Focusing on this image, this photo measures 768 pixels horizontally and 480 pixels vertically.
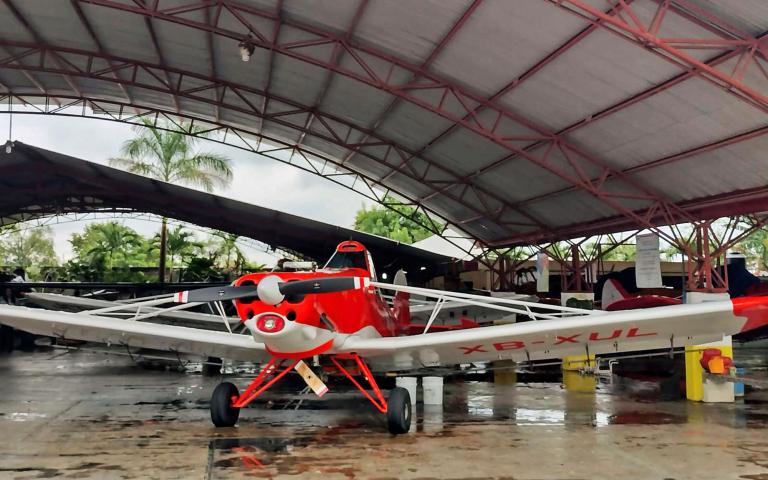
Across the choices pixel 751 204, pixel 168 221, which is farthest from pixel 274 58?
pixel 168 221

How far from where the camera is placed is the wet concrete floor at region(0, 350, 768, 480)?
557cm

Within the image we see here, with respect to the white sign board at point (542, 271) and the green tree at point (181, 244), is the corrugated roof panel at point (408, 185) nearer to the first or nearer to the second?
the white sign board at point (542, 271)

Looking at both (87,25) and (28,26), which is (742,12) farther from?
(28,26)

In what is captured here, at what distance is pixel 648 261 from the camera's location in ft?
41.8

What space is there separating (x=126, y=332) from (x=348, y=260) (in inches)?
114

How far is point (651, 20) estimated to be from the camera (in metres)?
8.11

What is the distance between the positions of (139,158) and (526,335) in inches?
971

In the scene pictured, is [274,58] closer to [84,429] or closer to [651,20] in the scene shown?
[651,20]

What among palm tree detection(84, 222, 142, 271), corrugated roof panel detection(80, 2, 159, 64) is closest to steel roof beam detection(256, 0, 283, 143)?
corrugated roof panel detection(80, 2, 159, 64)

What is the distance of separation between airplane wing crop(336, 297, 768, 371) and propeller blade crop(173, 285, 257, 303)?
1.52 metres

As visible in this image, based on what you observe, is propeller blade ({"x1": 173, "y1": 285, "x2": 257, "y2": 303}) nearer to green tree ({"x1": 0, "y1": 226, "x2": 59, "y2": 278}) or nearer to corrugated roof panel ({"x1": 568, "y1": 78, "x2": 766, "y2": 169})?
corrugated roof panel ({"x1": 568, "y1": 78, "x2": 766, "y2": 169})

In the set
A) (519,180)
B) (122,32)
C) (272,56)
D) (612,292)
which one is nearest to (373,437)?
(272,56)

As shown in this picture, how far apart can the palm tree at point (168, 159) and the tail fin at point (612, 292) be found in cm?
1811

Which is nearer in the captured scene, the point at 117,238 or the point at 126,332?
the point at 126,332
